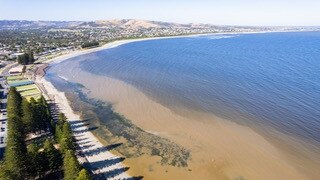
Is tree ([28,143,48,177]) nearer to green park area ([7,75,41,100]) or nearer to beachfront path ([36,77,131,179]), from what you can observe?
beachfront path ([36,77,131,179])

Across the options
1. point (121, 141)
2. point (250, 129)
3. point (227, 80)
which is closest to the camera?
point (121, 141)

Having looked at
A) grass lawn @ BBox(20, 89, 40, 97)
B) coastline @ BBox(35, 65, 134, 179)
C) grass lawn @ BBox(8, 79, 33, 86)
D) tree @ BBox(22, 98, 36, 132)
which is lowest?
grass lawn @ BBox(8, 79, 33, 86)

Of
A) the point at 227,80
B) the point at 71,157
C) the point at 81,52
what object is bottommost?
the point at 81,52

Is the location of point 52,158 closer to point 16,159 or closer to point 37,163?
point 37,163

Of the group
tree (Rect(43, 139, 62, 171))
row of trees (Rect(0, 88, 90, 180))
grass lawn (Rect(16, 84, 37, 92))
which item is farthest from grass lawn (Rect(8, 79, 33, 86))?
tree (Rect(43, 139, 62, 171))

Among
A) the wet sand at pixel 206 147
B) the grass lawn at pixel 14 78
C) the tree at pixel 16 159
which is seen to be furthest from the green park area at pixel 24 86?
the tree at pixel 16 159

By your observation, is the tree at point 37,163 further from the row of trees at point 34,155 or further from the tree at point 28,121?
the tree at point 28,121

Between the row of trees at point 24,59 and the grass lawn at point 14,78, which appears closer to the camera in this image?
the grass lawn at point 14,78

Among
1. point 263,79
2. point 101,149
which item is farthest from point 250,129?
point 263,79

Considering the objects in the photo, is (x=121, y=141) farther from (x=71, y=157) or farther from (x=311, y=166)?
(x=311, y=166)
